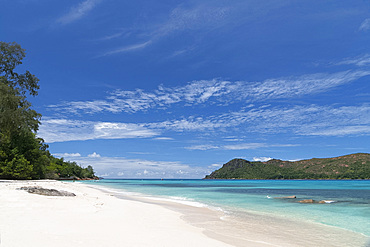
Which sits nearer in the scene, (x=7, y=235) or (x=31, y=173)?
(x=7, y=235)

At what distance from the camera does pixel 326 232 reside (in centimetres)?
1216

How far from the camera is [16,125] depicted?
34469mm

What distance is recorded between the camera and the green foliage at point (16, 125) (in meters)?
32.9

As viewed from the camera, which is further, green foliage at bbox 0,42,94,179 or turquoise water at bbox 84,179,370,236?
green foliage at bbox 0,42,94,179

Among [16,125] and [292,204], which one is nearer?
[292,204]

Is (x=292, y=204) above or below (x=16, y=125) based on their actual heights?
below

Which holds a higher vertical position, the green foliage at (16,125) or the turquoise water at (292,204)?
the green foliage at (16,125)

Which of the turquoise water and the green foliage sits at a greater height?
the green foliage

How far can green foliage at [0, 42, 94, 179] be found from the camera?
108 feet

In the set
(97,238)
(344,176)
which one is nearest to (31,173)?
(97,238)

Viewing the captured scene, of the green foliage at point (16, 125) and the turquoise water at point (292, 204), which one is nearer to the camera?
the turquoise water at point (292, 204)

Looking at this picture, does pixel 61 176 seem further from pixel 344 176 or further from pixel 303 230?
pixel 344 176

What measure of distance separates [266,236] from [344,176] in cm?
21556

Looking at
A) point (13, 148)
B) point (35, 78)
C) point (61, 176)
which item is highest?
point (35, 78)
